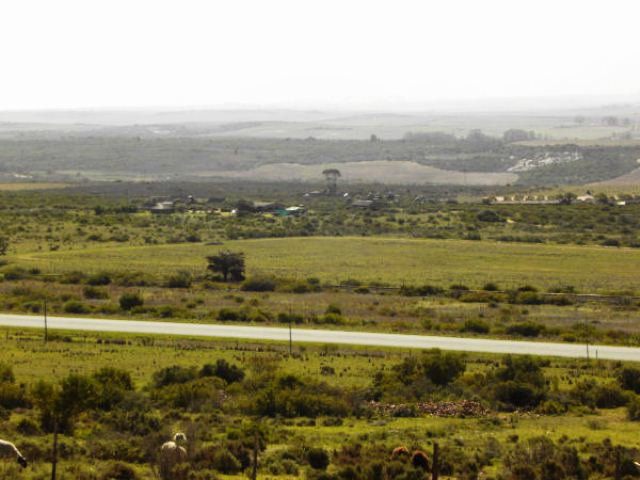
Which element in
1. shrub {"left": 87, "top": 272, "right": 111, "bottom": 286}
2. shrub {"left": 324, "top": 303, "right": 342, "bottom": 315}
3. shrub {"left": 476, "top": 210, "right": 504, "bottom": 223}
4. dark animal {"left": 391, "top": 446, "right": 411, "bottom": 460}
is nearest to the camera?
dark animal {"left": 391, "top": 446, "right": 411, "bottom": 460}

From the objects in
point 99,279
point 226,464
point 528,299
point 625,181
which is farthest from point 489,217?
point 226,464

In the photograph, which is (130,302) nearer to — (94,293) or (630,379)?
(94,293)

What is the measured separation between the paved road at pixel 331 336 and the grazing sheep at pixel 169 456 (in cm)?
1626

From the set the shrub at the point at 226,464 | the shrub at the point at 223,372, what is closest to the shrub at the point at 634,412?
the shrub at the point at 223,372

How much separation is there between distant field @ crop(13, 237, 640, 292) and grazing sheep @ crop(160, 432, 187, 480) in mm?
33887

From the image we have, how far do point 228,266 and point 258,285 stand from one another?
436 centimetres

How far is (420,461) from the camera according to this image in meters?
20.4

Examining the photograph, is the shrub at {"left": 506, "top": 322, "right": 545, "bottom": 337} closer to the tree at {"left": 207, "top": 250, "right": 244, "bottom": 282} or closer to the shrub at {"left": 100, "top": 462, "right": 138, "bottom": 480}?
the tree at {"left": 207, "top": 250, "right": 244, "bottom": 282}

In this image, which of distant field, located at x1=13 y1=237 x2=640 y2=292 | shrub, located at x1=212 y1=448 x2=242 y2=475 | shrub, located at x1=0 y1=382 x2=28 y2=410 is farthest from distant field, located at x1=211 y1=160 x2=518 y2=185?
shrub, located at x1=212 y1=448 x2=242 y2=475

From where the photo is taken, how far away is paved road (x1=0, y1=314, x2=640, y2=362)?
3522cm

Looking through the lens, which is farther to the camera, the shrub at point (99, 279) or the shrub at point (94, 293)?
the shrub at point (99, 279)

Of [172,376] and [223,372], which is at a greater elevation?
[172,376]

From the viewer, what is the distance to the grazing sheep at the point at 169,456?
773 inches

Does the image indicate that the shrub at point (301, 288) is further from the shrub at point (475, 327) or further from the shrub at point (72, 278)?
the shrub at point (475, 327)
